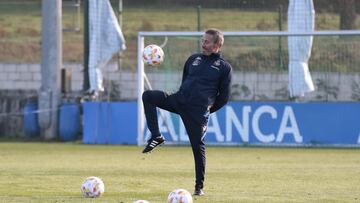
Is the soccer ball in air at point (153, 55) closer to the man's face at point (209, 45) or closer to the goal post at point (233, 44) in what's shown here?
the man's face at point (209, 45)

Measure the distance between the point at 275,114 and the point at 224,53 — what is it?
10.5 feet

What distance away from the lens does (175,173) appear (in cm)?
1658

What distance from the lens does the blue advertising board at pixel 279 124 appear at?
2367 cm

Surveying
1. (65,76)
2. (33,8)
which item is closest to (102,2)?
(65,76)

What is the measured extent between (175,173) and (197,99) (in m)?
3.85

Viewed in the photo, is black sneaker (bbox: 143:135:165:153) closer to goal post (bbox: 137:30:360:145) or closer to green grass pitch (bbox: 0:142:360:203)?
green grass pitch (bbox: 0:142:360:203)

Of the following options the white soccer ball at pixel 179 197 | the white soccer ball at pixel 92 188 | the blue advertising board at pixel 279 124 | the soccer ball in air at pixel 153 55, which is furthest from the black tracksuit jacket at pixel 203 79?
the blue advertising board at pixel 279 124

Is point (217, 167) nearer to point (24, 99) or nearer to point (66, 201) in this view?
point (66, 201)

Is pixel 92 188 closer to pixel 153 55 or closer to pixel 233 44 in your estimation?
pixel 153 55

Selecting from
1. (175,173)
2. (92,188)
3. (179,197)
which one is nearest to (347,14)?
(175,173)

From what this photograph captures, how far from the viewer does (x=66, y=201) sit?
1216 centimetres

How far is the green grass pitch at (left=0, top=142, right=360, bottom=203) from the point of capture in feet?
42.7

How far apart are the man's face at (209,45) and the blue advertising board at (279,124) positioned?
1131cm

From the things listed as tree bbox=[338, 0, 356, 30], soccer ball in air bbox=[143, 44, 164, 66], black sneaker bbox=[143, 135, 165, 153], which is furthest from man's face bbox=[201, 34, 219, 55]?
tree bbox=[338, 0, 356, 30]
